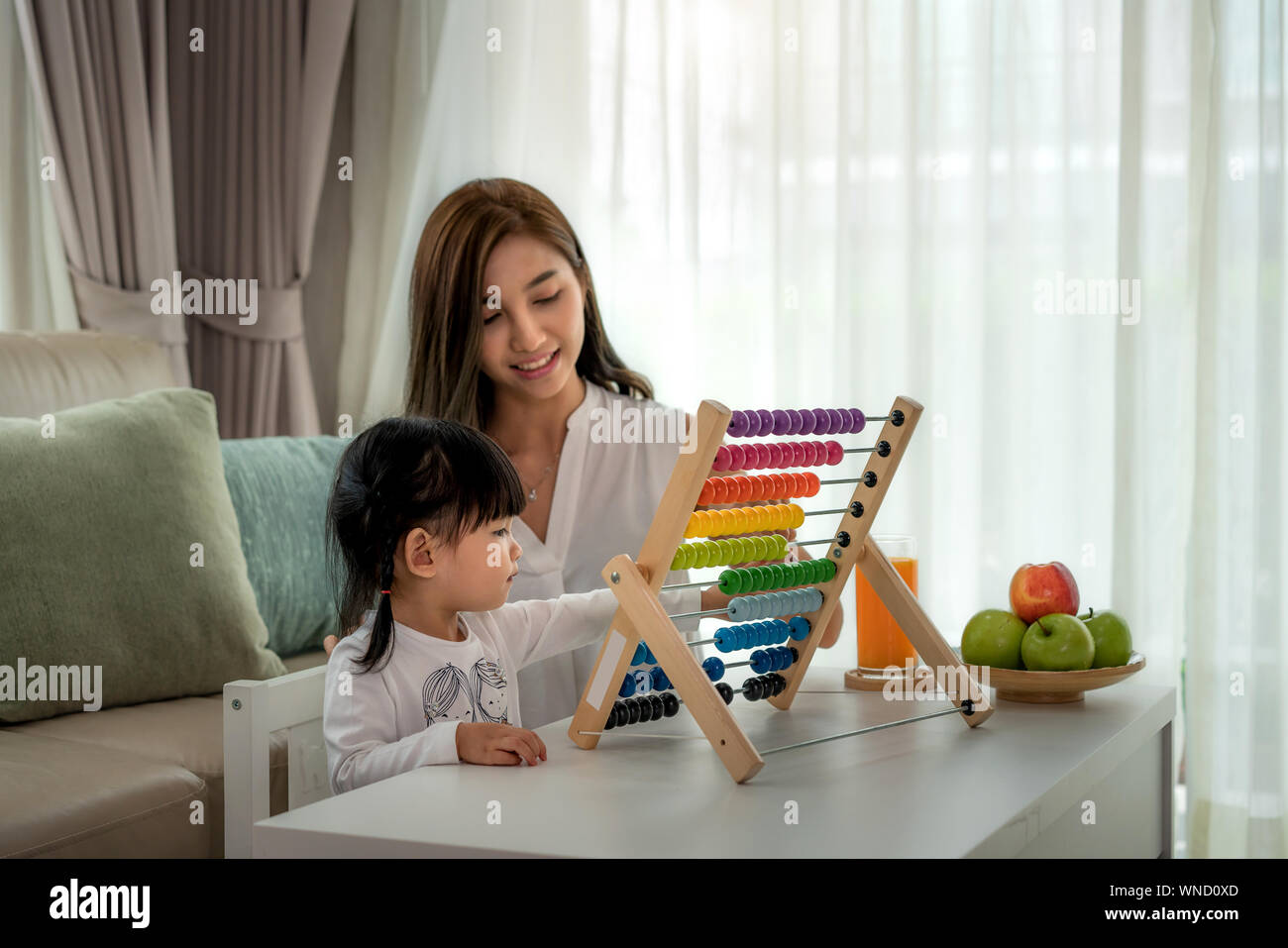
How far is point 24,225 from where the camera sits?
2.77m

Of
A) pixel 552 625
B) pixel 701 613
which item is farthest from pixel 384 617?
pixel 701 613

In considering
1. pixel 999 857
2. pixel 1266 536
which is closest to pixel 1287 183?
pixel 1266 536

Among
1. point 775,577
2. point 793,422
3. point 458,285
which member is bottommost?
point 775,577

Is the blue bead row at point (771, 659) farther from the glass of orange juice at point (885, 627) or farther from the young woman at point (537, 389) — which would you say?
the young woman at point (537, 389)

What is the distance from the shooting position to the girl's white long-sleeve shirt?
4.22 ft

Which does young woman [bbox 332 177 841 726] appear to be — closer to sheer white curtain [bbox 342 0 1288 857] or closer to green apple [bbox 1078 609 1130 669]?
green apple [bbox 1078 609 1130 669]

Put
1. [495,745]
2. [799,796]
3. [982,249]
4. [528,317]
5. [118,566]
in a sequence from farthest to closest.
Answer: [982,249]
[118,566]
[528,317]
[495,745]
[799,796]

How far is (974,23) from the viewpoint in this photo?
2750 mm

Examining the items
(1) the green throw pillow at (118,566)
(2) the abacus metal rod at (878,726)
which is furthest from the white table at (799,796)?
(1) the green throw pillow at (118,566)

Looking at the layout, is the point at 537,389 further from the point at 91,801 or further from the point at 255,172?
the point at 255,172

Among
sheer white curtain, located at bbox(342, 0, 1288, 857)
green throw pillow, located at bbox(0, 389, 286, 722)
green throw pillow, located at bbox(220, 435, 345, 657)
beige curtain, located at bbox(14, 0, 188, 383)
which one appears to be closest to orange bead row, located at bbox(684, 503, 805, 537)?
green throw pillow, located at bbox(0, 389, 286, 722)

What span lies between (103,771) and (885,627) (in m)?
1.08

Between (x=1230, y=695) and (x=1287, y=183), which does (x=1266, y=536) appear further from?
(x=1287, y=183)

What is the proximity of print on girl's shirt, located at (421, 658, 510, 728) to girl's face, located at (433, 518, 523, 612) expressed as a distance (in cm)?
8
